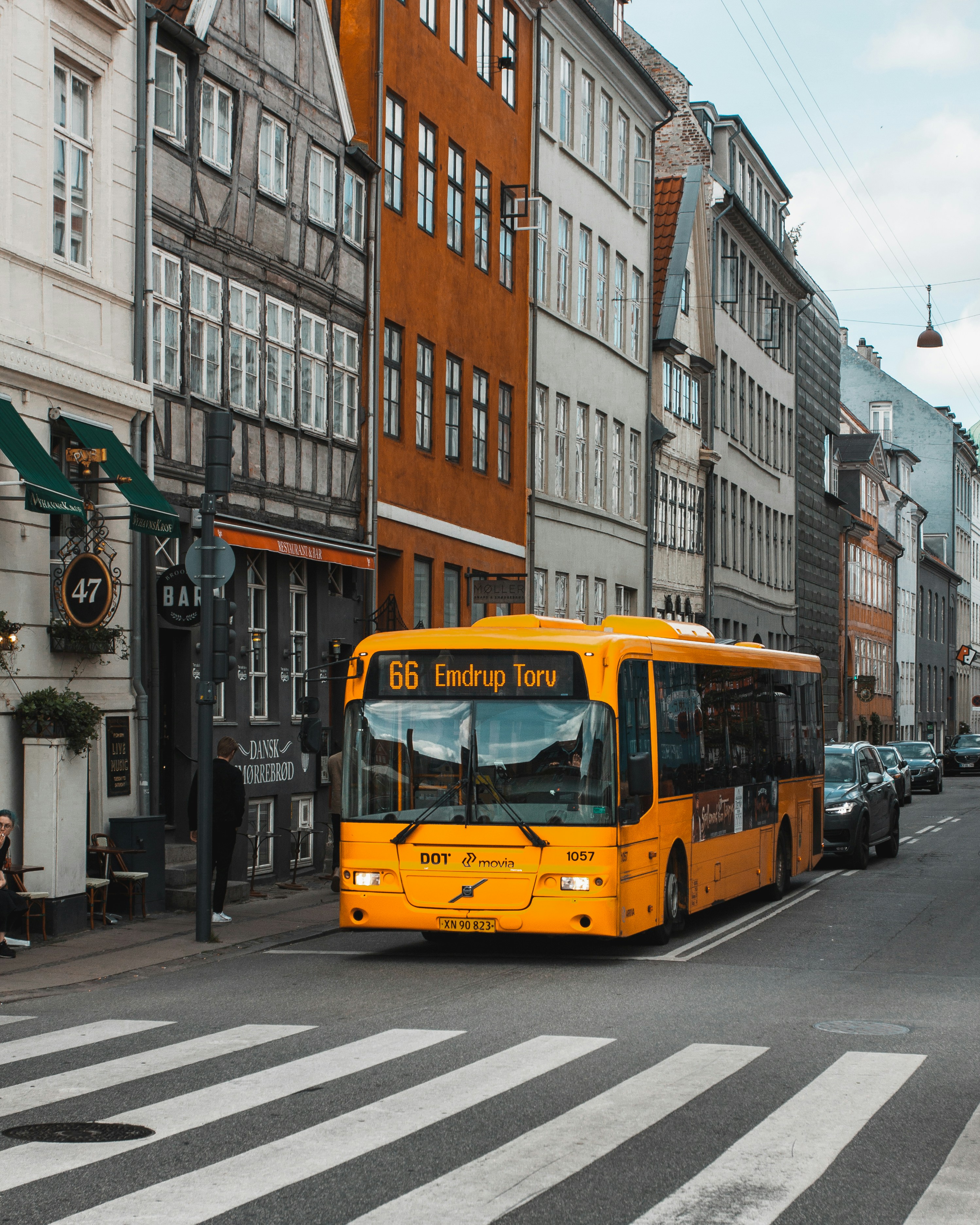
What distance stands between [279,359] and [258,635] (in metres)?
3.65

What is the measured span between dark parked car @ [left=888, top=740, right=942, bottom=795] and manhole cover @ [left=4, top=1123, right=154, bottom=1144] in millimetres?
47878

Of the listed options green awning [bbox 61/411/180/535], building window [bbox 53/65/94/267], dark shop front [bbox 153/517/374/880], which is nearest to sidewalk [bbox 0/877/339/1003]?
dark shop front [bbox 153/517/374/880]

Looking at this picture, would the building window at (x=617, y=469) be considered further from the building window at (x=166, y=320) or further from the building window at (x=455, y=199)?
the building window at (x=166, y=320)

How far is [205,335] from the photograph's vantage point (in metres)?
22.0

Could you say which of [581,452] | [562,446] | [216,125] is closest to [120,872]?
[216,125]

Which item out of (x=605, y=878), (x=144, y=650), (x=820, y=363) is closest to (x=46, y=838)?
(x=144, y=650)

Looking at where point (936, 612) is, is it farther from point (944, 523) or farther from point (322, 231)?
point (322, 231)

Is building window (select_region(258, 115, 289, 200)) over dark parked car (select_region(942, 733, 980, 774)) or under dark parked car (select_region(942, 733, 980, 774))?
over

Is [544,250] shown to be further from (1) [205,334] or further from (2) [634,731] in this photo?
(2) [634,731]

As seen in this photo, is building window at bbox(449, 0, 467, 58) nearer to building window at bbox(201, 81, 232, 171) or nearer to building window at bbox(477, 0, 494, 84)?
building window at bbox(477, 0, 494, 84)

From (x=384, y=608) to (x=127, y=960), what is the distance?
13.6 meters

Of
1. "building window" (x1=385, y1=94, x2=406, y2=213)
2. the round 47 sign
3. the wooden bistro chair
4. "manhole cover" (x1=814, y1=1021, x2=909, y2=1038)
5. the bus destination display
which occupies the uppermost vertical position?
"building window" (x1=385, y1=94, x2=406, y2=213)

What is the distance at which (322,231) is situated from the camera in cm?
2570

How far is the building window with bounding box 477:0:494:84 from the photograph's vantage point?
1302 inches
